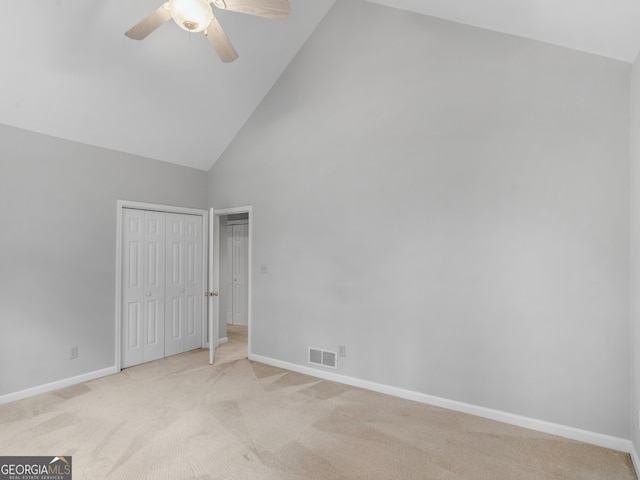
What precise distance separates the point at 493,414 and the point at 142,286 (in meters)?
4.12

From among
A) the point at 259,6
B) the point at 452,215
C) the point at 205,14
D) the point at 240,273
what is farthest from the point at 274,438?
the point at 240,273

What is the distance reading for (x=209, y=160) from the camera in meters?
5.11

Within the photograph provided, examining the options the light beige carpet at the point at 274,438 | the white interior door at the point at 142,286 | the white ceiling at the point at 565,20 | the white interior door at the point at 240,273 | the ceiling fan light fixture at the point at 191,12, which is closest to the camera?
the ceiling fan light fixture at the point at 191,12

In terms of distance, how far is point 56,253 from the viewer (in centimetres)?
367

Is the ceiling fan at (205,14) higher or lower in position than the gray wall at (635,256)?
higher

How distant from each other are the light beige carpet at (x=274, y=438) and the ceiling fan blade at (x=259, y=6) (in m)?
2.97

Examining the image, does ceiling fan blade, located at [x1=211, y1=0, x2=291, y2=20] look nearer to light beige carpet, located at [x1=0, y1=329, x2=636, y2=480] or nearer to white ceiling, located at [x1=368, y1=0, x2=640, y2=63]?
white ceiling, located at [x1=368, y1=0, x2=640, y2=63]

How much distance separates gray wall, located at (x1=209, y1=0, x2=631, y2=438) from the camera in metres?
2.63

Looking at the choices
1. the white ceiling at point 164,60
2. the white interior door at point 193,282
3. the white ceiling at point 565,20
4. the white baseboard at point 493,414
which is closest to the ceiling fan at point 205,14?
the white ceiling at point 164,60

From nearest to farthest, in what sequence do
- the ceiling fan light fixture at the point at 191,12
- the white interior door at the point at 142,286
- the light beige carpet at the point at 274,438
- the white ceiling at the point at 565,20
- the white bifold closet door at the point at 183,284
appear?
the ceiling fan light fixture at the point at 191,12 → the white ceiling at the point at 565,20 → the light beige carpet at the point at 274,438 → the white interior door at the point at 142,286 → the white bifold closet door at the point at 183,284

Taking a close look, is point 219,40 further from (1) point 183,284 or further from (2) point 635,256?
(1) point 183,284

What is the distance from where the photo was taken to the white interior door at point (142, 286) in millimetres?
4312

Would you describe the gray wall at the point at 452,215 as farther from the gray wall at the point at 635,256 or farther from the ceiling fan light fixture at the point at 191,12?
the ceiling fan light fixture at the point at 191,12

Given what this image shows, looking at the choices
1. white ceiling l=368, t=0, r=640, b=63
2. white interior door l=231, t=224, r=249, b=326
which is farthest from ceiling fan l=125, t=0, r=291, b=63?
white interior door l=231, t=224, r=249, b=326
